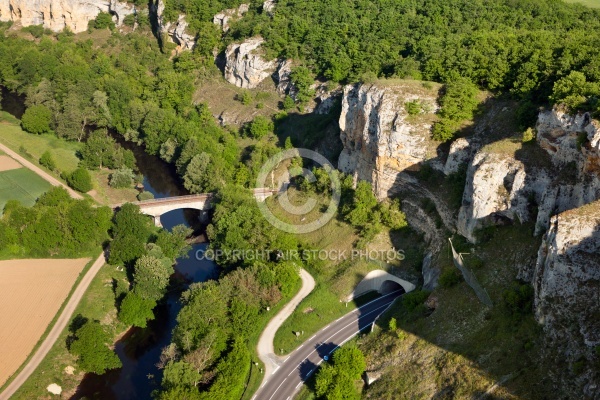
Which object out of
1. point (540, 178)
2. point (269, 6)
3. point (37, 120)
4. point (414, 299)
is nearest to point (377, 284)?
point (414, 299)

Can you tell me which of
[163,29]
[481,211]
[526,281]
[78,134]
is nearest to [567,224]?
[526,281]

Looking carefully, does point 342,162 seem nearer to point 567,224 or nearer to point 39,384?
point 567,224

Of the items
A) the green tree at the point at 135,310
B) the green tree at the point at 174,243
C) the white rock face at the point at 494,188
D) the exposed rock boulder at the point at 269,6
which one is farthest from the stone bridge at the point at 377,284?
the exposed rock boulder at the point at 269,6

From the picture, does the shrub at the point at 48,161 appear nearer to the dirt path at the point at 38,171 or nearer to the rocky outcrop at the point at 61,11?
the dirt path at the point at 38,171

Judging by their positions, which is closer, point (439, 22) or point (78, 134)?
point (439, 22)

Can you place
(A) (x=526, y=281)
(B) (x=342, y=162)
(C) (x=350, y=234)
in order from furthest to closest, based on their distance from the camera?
(B) (x=342, y=162), (C) (x=350, y=234), (A) (x=526, y=281)

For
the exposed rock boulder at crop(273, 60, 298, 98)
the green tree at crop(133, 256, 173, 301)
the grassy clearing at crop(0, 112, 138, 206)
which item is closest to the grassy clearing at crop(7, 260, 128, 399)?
the green tree at crop(133, 256, 173, 301)
